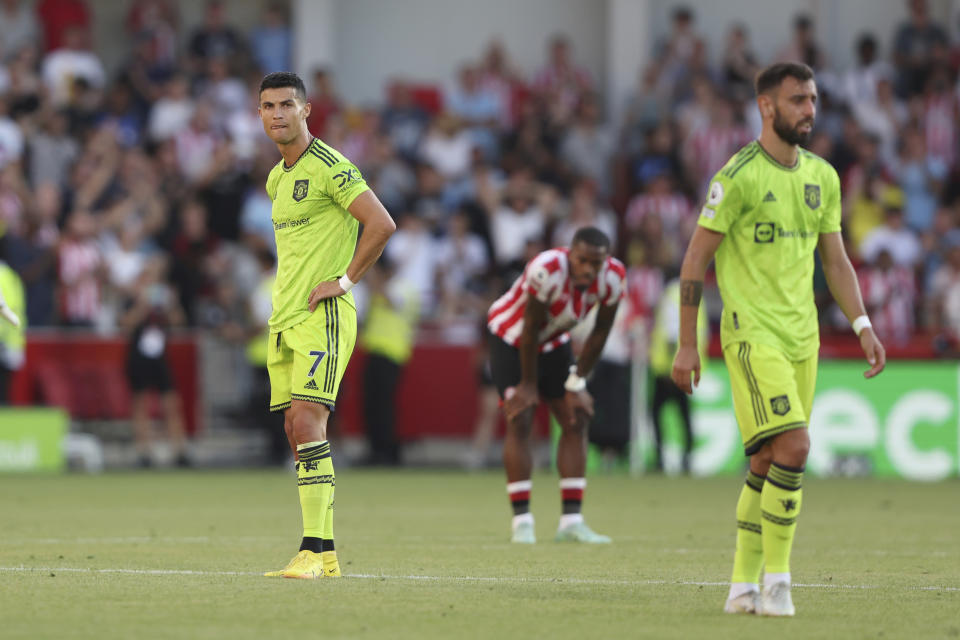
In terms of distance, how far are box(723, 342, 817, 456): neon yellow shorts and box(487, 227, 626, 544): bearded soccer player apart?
3.61 meters

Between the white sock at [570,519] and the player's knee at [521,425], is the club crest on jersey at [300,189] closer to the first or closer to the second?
the player's knee at [521,425]

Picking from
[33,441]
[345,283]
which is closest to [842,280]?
[345,283]

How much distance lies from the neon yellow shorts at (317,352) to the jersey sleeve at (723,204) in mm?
2035

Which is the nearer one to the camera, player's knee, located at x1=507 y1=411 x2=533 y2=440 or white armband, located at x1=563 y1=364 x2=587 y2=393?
white armband, located at x1=563 y1=364 x2=587 y2=393

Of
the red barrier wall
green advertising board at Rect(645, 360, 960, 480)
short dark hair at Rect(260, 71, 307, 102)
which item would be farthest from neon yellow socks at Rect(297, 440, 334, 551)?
the red barrier wall

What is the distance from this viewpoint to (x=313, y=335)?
331 inches

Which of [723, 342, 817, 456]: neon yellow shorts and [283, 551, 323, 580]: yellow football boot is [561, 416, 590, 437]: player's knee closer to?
[283, 551, 323, 580]: yellow football boot

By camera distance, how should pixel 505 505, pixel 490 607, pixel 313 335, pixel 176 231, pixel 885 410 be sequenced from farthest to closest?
pixel 176 231
pixel 885 410
pixel 505 505
pixel 313 335
pixel 490 607

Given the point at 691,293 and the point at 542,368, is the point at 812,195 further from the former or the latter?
the point at 542,368

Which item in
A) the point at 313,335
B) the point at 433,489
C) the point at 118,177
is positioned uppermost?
the point at 118,177

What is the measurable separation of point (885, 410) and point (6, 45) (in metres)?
14.2

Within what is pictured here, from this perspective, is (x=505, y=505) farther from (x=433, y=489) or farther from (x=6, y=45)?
(x=6, y=45)

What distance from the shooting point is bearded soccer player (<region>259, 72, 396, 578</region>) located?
27.5 feet

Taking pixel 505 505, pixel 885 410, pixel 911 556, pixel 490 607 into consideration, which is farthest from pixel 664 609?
pixel 885 410
